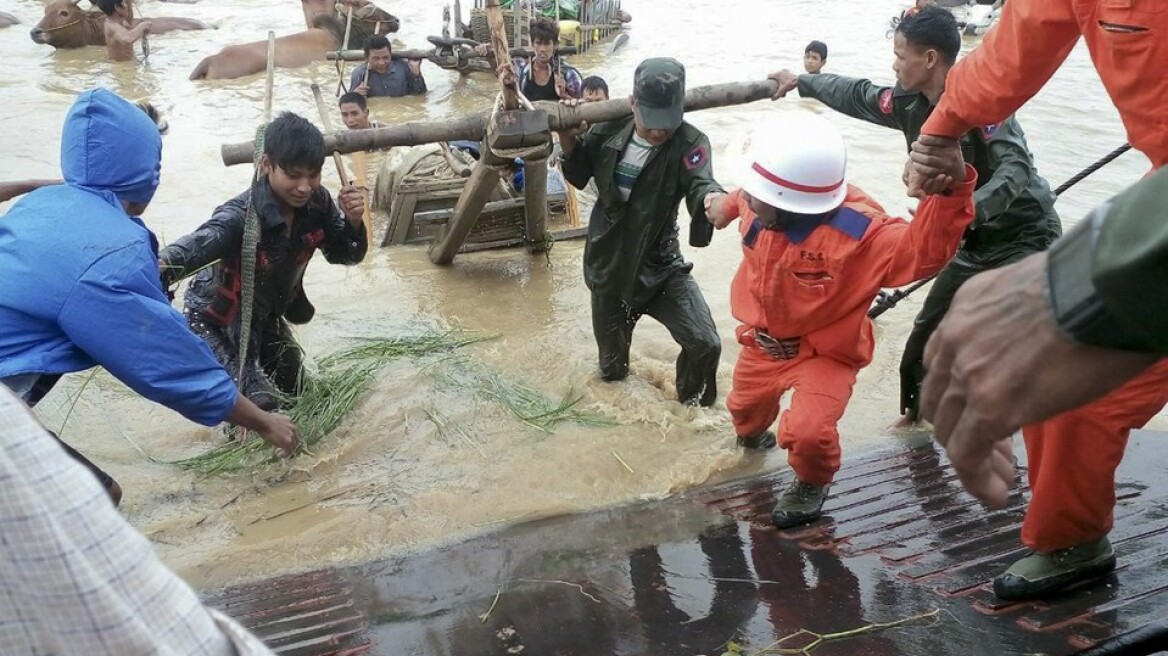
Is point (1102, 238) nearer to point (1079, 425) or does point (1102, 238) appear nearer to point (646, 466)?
point (1079, 425)

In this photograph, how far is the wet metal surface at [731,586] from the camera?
2.85m

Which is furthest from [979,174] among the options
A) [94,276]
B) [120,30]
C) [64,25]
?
[64,25]

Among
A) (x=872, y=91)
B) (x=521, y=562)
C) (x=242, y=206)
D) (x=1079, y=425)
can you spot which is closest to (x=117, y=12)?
(x=242, y=206)

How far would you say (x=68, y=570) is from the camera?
1.05 m

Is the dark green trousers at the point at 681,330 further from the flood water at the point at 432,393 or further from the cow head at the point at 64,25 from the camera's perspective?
the cow head at the point at 64,25

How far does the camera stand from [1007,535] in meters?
3.57

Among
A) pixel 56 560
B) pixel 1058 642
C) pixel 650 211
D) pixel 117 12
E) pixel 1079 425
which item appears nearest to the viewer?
pixel 56 560

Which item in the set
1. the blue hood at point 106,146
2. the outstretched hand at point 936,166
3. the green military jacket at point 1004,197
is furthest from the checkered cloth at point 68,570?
the green military jacket at point 1004,197

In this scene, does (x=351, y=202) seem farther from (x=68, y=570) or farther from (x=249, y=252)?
(x=68, y=570)

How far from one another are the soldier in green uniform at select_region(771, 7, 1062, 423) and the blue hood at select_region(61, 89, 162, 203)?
309cm

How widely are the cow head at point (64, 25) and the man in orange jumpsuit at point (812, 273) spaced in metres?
14.8

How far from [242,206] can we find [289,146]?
430 millimetres

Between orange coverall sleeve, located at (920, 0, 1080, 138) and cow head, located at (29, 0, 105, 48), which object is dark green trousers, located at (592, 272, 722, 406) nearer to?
orange coverall sleeve, located at (920, 0, 1080, 138)

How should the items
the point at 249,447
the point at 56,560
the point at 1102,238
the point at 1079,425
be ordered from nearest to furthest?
the point at 56,560
the point at 1102,238
the point at 1079,425
the point at 249,447
